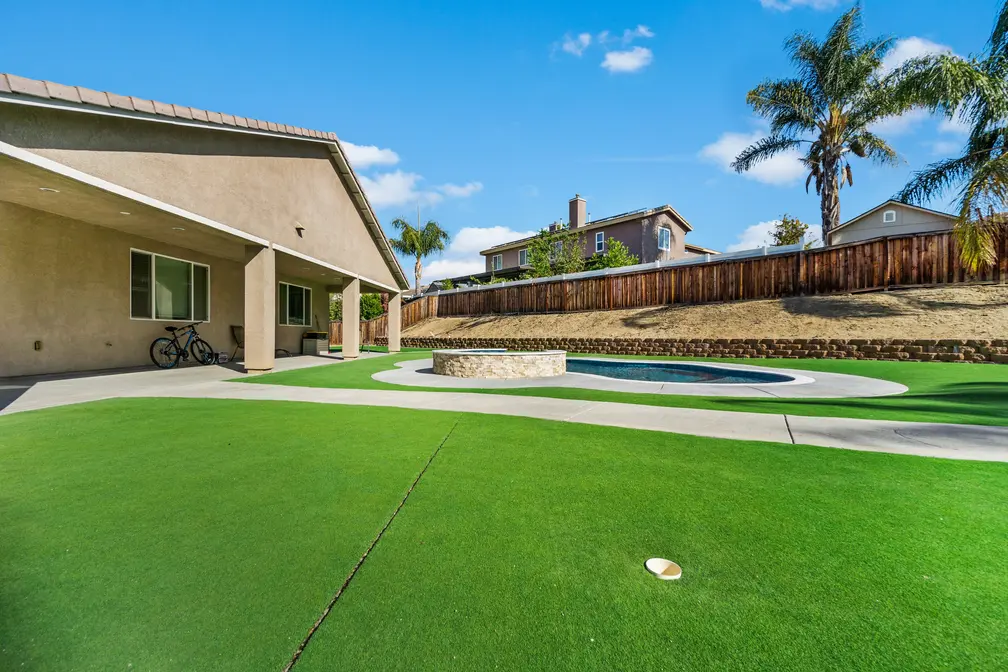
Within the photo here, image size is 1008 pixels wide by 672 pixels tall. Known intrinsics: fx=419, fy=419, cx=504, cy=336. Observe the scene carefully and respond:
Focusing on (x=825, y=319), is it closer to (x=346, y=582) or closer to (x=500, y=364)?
(x=500, y=364)

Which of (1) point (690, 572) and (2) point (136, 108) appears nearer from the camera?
(1) point (690, 572)

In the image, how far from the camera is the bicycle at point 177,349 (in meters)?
10.7

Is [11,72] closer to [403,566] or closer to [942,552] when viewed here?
[403,566]

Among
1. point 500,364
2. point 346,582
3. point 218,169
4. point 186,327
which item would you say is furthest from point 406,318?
point 346,582

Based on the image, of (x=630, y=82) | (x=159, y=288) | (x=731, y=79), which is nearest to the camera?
(x=159, y=288)

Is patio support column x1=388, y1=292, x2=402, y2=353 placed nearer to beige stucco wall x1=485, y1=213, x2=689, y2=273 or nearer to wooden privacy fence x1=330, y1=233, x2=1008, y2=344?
wooden privacy fence x1=330, y1=233, x2=1008, y2=344

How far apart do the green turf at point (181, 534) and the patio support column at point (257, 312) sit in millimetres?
5322

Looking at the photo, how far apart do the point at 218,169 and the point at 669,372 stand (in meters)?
11.9

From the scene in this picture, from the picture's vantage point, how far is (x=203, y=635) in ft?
5.16

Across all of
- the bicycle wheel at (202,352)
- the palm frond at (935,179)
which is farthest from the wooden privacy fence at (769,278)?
the bicycle wheel at (202,352)

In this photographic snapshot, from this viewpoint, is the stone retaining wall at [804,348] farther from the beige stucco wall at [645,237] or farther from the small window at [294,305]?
the beige stucco wall at [645,237]

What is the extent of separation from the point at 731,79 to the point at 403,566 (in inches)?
1040

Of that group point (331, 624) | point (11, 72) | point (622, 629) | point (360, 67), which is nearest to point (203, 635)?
point (331, 624)

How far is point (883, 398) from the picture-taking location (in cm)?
630
